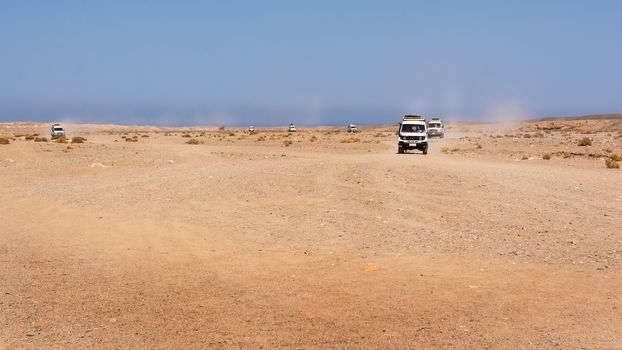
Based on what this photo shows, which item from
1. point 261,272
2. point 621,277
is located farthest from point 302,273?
point 621,277

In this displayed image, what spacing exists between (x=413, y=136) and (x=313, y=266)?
101 ft

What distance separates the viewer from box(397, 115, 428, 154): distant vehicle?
39531 mm

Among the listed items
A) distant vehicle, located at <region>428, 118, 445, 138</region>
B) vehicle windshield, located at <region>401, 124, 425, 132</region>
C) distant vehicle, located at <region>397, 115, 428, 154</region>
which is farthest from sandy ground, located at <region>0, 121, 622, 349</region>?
distant vehicle, located at <region>428, 118, 445, 138</region>

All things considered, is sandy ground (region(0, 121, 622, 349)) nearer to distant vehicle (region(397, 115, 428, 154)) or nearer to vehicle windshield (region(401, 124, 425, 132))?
distant vehicle (region(397, 115, 428, 154))

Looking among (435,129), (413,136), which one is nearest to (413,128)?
(413,136)

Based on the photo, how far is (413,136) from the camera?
1563 inches

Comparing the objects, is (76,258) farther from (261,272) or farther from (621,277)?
(621,277)

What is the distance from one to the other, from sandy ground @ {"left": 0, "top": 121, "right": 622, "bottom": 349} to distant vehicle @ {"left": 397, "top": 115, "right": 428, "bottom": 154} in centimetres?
2022

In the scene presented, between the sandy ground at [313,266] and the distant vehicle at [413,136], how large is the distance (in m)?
20.2

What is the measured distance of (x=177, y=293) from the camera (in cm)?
832

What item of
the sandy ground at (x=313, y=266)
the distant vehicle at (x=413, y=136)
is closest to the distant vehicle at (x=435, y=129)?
the distant vehicle at (x=413, y=136)

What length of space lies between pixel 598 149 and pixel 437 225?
33.9 meters

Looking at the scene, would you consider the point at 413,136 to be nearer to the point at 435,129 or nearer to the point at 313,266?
the point at 313,266

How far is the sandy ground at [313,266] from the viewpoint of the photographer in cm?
682
